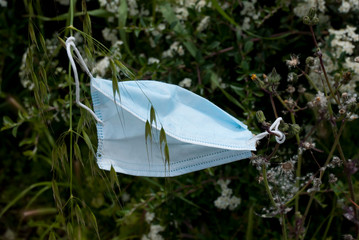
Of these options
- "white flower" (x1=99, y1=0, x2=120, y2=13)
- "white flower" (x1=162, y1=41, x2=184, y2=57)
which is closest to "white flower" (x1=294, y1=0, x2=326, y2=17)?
"white flower" (x1=162, y1=41, x2=184, y2=57)

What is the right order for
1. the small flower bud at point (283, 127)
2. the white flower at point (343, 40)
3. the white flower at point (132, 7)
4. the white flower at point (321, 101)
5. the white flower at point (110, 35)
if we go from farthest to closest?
the white flower at point (110, 35)
the white flower at point (132, 7)
the white flower at point (343, 40)
the white flower at point (321, 101)
the small flower bud at point (283, 127)

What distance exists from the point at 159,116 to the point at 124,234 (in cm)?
95

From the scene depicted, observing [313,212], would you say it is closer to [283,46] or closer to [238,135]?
[283,46]

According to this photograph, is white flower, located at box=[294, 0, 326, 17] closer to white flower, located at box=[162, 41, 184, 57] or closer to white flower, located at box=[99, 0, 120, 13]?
white flower, located at box=[162, 41, 184, 57]

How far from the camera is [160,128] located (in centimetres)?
108

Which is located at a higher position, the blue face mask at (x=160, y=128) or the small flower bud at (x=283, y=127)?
the small flower bud at (x=283, y=127)

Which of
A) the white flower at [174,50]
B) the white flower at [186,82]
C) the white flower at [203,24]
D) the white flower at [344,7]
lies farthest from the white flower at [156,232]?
the white flower at [344,7]

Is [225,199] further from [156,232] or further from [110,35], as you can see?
[110,35]

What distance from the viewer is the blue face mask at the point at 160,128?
1069 mm

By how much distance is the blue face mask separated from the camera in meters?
1.07

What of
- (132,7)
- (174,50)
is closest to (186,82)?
(174,50)

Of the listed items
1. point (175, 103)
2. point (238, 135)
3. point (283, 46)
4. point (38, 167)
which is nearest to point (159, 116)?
point (175, 103)

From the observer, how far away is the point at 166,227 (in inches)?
66.5

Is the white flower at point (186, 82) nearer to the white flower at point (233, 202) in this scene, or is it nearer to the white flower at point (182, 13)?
the white flower at point (182, 13)
